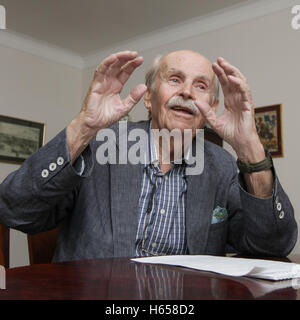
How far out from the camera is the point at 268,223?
1147 mm

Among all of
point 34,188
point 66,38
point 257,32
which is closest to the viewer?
point 34,188

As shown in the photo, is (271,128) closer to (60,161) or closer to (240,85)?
(240,85)

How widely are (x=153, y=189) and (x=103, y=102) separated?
390 millimetres

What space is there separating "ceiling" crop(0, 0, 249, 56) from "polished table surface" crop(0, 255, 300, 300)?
345 centimetres

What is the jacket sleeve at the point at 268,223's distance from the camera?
113 centimetres

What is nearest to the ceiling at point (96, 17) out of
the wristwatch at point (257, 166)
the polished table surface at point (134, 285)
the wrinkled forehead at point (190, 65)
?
the wrinkled forehead at point (190, 65)

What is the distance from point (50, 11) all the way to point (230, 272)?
3841 millimetres

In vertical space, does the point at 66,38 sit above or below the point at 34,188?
above

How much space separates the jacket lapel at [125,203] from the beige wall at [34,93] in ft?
11.2

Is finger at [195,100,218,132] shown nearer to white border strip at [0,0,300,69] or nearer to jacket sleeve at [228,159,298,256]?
jacket sleeve at [228,159,298,256]

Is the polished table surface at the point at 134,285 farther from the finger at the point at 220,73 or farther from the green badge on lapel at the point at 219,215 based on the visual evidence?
the finger at the point at 220,73

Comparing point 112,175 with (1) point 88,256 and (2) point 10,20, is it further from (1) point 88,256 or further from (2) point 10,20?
(2) point 10,20

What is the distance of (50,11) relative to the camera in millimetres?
4000
